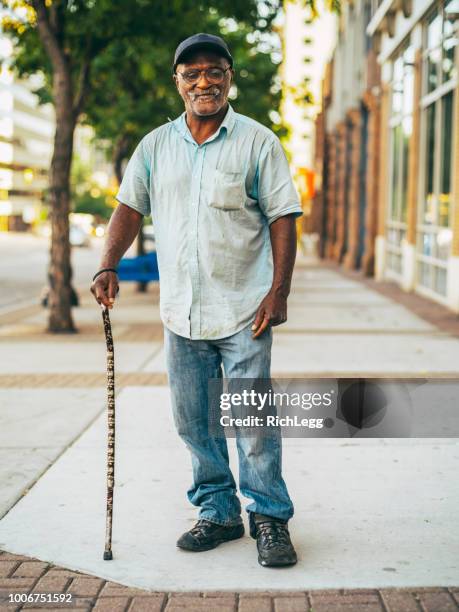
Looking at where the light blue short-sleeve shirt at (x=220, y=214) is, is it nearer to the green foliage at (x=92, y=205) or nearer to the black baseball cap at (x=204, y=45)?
the black baseball cap at (x=204, y=45)

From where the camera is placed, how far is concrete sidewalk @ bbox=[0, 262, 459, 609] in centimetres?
377

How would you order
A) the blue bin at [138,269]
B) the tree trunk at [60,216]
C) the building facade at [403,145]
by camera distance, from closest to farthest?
the tree trunk at [60,216], the blue bin at [138,269], the building facade at [403,145]

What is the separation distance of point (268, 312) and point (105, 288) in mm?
681

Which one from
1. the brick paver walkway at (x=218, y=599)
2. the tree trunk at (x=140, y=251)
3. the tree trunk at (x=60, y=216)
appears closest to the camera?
the brick paver walkway at (x=218, y=599)

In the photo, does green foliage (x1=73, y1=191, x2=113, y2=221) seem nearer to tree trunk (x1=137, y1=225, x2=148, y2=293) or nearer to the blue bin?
tree trunk (x1=137, y1=225, x2=148, y2=293)

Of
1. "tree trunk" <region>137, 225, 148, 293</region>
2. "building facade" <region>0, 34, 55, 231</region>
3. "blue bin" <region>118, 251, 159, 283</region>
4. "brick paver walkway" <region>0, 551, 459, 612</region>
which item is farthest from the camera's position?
"building facade" <region>0, 34, 55, 231</region>

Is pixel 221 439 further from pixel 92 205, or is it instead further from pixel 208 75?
pixel 92 205

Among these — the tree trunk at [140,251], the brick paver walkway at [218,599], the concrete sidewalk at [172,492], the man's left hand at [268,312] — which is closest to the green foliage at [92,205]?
the tree trunk at [140,251]

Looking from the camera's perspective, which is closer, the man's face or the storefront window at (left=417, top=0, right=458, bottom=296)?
the man's face

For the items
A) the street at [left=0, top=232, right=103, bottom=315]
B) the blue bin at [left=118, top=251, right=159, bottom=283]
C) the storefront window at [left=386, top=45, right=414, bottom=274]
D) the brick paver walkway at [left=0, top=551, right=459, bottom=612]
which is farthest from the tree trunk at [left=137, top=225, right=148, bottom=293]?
the brick paver walkway at [left=0, top=551, right=459, bottom=612]

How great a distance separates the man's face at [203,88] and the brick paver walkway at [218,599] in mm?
1856

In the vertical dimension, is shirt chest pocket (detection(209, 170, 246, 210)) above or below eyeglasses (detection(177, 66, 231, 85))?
below

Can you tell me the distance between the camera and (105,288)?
3910 mm

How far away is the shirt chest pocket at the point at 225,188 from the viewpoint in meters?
3.79
